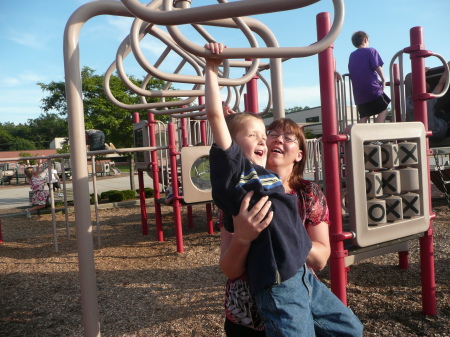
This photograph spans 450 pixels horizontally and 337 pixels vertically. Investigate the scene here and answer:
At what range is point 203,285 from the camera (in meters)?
3.75

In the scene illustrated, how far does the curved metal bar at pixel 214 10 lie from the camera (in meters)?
1.10

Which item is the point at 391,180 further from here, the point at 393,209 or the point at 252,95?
the point at 252,95

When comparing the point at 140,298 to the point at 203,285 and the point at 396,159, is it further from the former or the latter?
the point at 396,159

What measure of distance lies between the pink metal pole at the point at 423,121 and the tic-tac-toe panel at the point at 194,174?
8.77ft

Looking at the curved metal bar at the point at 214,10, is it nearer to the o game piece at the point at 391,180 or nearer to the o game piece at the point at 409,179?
the o game piece at the point at 391,180

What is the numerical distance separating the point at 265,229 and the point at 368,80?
4.06 meters

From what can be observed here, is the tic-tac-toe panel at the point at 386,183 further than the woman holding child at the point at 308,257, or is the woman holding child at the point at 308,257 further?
the tic-tac-toe panel at the point at 386,183

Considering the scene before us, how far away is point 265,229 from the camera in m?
1.19

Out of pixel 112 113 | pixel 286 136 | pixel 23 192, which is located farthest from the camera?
pixel 23 192

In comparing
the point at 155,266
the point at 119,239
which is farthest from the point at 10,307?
the point at 119,239

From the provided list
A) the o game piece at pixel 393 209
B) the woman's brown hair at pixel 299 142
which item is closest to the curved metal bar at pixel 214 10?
the woman's brown hair at pixel 299 142

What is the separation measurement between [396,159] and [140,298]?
2411 mm

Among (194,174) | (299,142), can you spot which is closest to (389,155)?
(299,142)

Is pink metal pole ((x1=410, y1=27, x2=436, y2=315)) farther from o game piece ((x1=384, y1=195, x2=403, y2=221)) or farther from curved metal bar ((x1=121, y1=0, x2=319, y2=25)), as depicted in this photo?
curved metal bar ((x1=121, y1=0, x2=319, y2=25))
